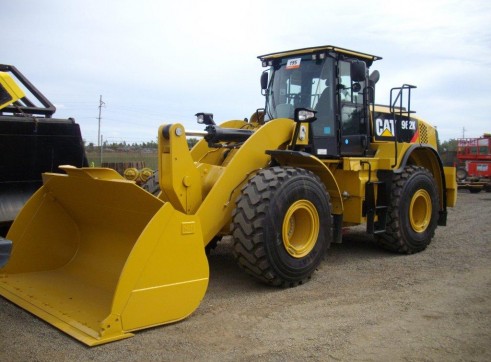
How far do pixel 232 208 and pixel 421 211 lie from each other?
368 cm

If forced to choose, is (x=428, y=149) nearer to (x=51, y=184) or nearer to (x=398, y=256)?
(x=398, y=256)

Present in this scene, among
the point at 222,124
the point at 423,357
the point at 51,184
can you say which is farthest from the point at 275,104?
the point at 423,357

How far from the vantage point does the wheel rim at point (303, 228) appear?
5.38m

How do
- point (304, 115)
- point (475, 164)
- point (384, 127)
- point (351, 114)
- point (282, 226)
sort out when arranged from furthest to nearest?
1. point (475, 164)
2. point (384, 127)
3. point (351, 114)
4. point (304, 115)
5. point (282, 226)

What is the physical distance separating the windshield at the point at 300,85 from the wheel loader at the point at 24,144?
2.59m

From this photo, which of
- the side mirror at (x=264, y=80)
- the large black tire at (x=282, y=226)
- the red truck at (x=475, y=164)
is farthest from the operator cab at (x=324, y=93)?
the red truck at (x=475, y=164)

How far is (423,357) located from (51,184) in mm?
3743

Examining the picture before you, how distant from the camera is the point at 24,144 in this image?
595cm

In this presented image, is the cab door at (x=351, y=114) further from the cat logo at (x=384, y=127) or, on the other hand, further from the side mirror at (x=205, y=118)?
the side mirror at (x=205, y=118)

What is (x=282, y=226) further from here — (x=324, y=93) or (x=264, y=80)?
(x=264, y=80)

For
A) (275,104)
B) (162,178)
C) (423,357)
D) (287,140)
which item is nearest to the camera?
(423,357)

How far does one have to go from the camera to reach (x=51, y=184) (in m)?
5.13

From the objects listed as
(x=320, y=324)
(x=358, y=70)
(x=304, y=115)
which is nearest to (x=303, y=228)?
(x=304, y=115)

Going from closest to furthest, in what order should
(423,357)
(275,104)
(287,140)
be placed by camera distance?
(423,357) < (287,140) < (275,104)
